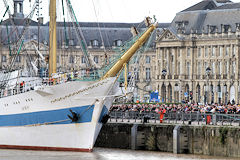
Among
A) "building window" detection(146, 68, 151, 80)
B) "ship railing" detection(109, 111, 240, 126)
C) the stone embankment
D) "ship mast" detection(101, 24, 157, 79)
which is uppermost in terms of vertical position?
"ship mast" detection(101, 24, 157, 79)

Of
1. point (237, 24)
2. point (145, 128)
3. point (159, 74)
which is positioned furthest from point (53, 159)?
point (159, 74)

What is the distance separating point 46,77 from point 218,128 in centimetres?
1317

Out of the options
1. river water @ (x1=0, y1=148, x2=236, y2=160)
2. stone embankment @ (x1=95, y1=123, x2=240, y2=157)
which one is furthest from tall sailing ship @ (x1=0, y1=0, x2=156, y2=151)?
stone embankment @ (x1=95, y1=123, x2=240, y2=157)

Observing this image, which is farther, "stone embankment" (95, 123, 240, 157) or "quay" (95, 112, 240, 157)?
"quay" (95, 112, 240, 157)

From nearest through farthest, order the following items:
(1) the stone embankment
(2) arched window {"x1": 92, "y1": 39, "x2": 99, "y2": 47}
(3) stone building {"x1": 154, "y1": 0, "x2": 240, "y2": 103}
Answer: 1. (1) the stone embankment
2. (3) stone building {"x1": 154, "y1": 0, "x2": 240, "y2": 103}
3. (2) arched window {"x1": 92, "y1": 39, "x2": 99, "y2": 47}

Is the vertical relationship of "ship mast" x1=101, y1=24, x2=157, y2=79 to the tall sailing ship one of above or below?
above

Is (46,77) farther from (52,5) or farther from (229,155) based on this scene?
(229,155)

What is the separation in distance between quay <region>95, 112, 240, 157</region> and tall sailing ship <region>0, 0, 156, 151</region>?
3.53 meters

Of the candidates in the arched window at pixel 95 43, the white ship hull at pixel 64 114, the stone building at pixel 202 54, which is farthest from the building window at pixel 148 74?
the white ship hull at pixel 64 114

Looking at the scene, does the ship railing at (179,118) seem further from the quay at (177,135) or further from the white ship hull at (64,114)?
the white ship hull at (64,114)

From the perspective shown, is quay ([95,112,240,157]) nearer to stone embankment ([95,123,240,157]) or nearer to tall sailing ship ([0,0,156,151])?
stone embankment ([95,123,240,157])

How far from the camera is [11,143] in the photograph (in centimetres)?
6488

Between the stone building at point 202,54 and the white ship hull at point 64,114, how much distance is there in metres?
68.8

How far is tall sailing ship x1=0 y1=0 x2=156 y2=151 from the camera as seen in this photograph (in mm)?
62562
